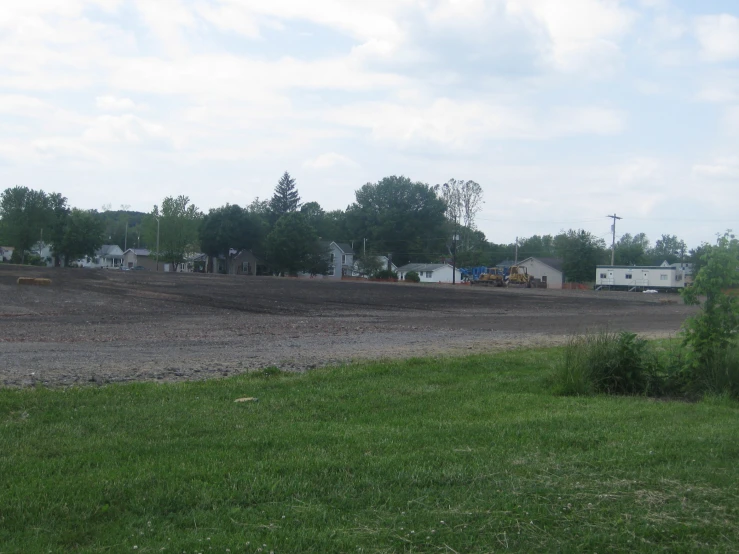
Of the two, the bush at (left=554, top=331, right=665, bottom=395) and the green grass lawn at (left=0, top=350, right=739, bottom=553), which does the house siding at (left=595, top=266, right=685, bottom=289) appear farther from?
the green grass lawn at (left=0, top=350, right=739, bottom=553)

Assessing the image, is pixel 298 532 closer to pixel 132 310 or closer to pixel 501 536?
pixel 501 536

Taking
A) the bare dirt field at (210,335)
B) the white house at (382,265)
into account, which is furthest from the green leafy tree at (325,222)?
the bare dirt field at (210,335)

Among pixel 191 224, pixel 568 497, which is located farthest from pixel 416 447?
pixel 191 224

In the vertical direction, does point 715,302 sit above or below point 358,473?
above

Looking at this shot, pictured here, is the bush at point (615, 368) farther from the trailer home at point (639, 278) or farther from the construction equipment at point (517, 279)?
the trailer home at point (639, 278)

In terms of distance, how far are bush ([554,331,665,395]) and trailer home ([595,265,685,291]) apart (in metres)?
82.6

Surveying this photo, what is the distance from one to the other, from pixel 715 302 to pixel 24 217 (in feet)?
418

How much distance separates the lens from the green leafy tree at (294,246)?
4205 inches

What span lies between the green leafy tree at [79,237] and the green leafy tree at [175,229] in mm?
11882

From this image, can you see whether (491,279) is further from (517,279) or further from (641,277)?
(641,277)

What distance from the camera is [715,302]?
34.1 ft

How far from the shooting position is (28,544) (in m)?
4.30

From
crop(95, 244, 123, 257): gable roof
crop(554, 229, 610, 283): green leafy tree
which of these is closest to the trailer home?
crop(554, 229, 610, 283): green leafy tree

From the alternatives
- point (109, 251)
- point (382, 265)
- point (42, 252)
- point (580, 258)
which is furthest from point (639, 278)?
point (109, 251)
